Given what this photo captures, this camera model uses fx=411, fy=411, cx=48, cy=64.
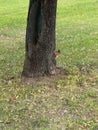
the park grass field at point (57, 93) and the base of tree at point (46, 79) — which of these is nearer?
the park grass field at point (57, 93)

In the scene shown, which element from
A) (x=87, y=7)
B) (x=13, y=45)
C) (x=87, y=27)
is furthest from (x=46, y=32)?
(x=87, y=7)

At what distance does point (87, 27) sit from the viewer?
1388 cm

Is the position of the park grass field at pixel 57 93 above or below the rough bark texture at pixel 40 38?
below

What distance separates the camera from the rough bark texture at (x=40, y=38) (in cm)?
730

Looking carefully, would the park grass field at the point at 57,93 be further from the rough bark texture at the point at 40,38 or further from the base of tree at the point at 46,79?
the rough bark texture at the point at 40,38

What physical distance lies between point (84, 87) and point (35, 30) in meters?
1.36

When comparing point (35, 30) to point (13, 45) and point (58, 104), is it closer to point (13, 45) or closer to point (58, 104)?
point (58, 104)

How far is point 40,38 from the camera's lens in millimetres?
7410

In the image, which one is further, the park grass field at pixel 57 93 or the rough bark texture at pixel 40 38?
the rough bark texture at pixel 40 38

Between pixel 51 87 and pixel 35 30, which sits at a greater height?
pixel 35 30

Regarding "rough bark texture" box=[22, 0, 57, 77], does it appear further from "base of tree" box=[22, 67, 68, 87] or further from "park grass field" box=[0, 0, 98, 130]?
"park grass field" box=[0, 0, 98, 130]

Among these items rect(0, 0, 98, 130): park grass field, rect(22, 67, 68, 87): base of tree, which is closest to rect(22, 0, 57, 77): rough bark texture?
rect(22, 67, 68, 87): base of tree

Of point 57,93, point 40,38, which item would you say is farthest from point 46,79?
point 40,38

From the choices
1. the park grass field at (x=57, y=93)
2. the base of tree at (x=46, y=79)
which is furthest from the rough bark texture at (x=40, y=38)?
the park grass field at (x=57, y=93)
